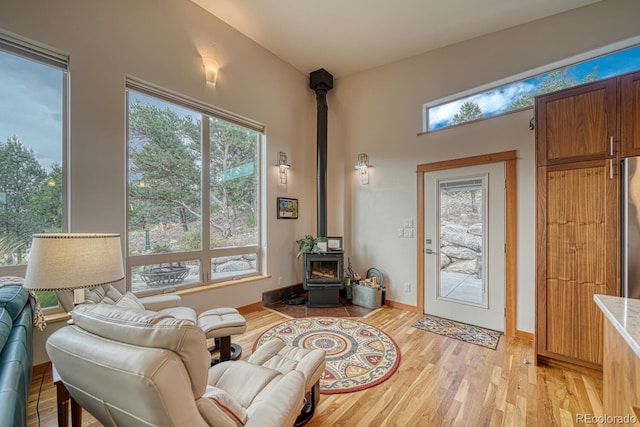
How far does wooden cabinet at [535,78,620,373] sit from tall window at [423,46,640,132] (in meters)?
0.87

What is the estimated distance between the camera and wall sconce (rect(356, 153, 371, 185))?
4426 millimetres

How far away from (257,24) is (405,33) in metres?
1.96

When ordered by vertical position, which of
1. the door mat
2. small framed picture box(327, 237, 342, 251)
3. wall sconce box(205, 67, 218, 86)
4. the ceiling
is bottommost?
the door mat

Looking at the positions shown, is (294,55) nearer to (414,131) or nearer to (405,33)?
(405,33)

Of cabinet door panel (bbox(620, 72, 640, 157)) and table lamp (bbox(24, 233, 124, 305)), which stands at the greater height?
cabinet door panel (bbox(620, 72, 640, 157))

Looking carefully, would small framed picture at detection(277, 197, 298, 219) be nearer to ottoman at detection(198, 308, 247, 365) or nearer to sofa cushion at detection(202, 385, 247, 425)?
ottoman at detection(198, 308, 247, 365)

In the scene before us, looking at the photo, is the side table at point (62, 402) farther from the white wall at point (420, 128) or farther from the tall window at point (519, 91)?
the tall window at point (519, 91)

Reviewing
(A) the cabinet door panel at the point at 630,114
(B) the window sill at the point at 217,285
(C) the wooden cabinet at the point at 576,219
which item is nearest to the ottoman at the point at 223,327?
(B) the window sill at the point at 217,285

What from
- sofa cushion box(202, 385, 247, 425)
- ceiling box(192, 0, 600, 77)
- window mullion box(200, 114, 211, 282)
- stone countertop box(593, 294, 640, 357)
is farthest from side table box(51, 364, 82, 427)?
ceiling box(192, 0, 600, 77)

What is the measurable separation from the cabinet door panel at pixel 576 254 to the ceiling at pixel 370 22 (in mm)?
2044

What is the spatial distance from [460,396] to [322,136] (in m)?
3.81

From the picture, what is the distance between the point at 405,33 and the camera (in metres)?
3.58

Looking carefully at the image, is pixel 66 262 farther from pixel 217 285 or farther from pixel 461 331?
pixel 461 331

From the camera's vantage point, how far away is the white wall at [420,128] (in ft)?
9.78
